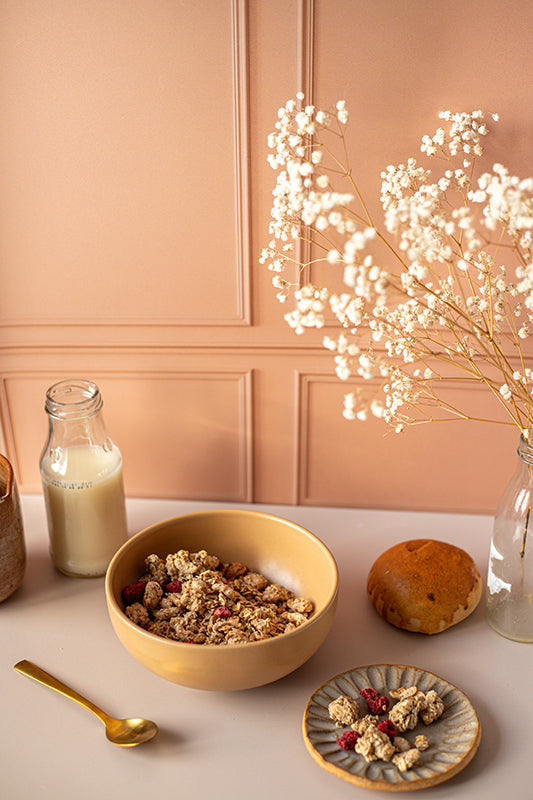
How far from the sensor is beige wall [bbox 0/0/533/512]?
114 centimetres

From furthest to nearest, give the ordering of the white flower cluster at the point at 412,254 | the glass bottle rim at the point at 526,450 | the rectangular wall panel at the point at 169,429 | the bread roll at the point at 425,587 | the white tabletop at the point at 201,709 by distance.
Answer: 1. the rectangular wall panel at the point at 169,429
2. the bread roll at the point at 425,587
3. the glass bottle rim at the point at 526,450
4. the white tabletop at the point at 201,709
5. the white flower cluster at the point at 412,254

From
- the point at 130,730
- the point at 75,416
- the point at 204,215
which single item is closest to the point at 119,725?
the point at 130,730

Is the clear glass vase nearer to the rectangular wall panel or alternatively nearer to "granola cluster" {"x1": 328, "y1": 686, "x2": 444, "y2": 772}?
"granola cluster" {"x1": 328, "y1": 686, "x2": 444, "y2": 772}

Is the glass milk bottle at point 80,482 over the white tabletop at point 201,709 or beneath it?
over

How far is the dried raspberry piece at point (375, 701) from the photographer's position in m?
0.93

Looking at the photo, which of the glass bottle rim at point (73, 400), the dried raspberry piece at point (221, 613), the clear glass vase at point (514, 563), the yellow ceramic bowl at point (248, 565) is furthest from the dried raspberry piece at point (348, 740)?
the glass bottle rim at point (73, 400)

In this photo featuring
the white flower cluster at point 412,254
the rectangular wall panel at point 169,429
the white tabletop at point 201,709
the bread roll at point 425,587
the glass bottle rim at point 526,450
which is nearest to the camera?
the white flower cluster at point 412,254

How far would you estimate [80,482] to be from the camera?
117 centimetres

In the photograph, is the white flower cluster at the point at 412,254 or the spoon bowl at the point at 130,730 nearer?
the white flower cluster at the point at 412,254

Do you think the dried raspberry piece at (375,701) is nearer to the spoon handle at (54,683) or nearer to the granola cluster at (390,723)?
the granola cluster at (390,723)

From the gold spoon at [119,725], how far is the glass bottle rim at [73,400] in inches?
16.5

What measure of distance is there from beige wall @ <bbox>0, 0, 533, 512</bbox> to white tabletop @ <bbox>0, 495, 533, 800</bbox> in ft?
0.94

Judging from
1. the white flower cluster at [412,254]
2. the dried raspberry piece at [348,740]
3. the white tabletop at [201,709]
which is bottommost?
the white tabletop at [201,709]

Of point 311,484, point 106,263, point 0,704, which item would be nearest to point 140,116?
point 106,263
